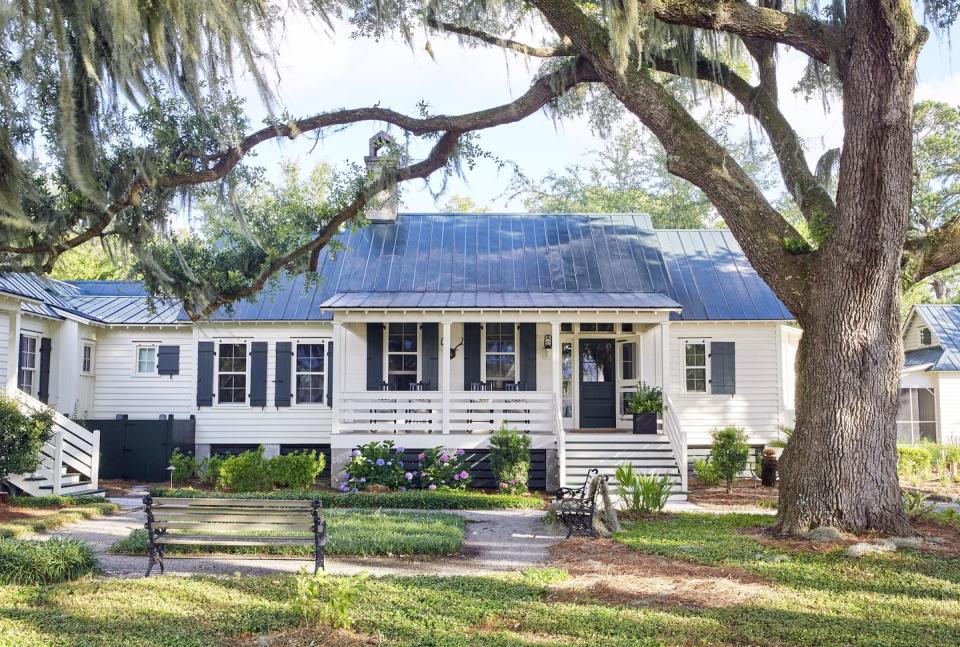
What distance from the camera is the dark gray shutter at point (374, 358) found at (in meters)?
16.9

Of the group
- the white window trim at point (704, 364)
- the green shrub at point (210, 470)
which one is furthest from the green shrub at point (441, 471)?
the white window trim at point (704, 364)

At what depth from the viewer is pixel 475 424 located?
15.8 meters

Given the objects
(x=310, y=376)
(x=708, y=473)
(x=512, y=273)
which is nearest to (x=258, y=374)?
(x=310, y=376)

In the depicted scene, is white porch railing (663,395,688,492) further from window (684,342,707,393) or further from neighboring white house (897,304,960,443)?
neighboring white house (897,304,960,443)

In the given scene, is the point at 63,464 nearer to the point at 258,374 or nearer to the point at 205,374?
the point at 205,374

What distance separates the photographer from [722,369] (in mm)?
17547

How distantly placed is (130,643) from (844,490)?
7420 millimetres

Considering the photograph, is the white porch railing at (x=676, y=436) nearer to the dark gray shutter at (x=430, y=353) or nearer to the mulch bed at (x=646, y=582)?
the dark gray shutter at (x=430, y=353)

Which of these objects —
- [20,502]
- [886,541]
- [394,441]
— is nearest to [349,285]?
[394,441]

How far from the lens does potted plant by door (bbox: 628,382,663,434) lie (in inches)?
606

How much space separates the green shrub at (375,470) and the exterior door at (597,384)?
15.3 ft

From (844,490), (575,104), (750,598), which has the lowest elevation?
(750,598)

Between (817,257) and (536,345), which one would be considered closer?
(817,257)

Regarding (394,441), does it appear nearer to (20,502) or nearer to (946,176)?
(20,502)
